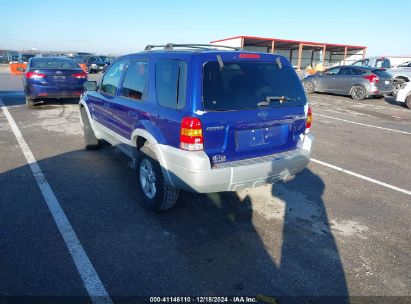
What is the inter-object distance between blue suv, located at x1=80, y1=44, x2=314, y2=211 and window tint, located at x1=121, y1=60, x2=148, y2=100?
0.05ft

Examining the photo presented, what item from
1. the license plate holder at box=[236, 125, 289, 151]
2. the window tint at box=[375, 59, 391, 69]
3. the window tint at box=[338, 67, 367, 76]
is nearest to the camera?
the license plate holder at box=[236, 125, 289, 151]

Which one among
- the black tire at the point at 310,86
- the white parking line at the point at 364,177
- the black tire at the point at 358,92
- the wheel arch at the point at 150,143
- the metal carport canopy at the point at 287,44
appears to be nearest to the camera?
the wheel arch at the point at 150,143

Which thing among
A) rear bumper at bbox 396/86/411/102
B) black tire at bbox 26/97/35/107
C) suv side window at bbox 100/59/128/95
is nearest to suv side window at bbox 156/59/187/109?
suv side window at bbox 100/59/128/95

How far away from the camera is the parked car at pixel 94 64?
3059cm

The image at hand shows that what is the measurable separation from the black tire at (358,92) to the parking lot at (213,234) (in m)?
10.1

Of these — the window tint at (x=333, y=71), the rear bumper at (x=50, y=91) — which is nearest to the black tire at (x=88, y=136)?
the rear bumper at (x=50, y=91)

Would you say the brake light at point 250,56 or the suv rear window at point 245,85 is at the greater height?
the brake light at point 250,56

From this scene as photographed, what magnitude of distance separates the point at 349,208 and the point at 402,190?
4.05 feet

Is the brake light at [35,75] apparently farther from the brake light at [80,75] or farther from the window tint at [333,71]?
the window tint at [333,71]

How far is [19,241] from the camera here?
3.24 meters

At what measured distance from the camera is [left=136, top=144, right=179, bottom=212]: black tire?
368 centimetres

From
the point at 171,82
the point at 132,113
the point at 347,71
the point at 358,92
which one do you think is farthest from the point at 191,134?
the point at 347,71

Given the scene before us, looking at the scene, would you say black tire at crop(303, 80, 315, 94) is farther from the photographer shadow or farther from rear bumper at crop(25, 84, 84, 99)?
the photographer shadow

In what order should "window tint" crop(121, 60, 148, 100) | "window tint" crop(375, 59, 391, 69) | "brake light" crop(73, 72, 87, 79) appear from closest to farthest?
"window tint" crop(121, 60, 148, 100), "brake light" crop(73, 72, 87, 79), "window tint" crop(375, 59, 391, 69)
